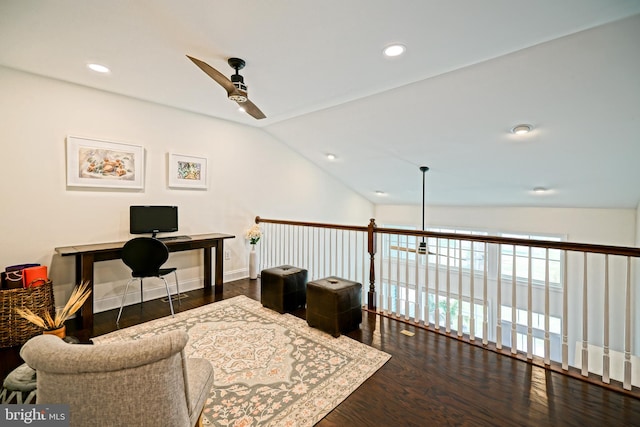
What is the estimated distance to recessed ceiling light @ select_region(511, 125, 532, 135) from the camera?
11.1 ft

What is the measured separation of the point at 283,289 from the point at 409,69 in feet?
9.01

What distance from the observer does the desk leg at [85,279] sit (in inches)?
121

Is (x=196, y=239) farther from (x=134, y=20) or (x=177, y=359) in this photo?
(x=177, y=359)

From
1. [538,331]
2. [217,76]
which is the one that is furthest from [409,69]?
[538,331]

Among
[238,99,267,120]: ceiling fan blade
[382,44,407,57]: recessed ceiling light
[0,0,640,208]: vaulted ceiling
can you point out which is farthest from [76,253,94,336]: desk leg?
[382,44,407,57]: recessed ceiling light

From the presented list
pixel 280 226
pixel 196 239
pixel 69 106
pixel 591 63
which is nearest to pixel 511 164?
pixel 591 63

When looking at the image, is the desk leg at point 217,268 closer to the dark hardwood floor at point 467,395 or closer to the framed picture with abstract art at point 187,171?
the framed picture with abstract art at point 187,171

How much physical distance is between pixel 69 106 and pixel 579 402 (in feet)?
17.8

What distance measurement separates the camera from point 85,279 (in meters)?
3.09

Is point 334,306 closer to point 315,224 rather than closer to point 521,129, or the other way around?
point 315,224

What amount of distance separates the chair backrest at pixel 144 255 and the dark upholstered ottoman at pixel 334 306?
5.44 ft

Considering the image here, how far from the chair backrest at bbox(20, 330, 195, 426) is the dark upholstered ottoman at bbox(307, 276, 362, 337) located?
194 centimetres

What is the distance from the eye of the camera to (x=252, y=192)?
5.13 m

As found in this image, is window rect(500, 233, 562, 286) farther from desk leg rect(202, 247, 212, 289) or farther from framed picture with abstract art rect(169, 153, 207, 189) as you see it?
framed picture with abstract art rect(169, 153, 207, 189)
